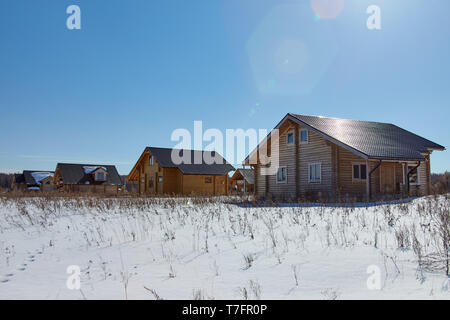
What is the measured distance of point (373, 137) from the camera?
22469 millimetres

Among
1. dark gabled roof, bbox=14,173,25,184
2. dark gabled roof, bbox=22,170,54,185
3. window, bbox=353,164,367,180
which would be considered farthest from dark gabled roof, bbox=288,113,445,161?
dark gabled roof, bbox=14,173,25,184

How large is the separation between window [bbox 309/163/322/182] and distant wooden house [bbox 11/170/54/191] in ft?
163

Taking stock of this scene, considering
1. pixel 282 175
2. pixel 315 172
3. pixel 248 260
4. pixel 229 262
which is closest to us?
pixel 248 260

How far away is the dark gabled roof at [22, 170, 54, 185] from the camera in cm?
5828

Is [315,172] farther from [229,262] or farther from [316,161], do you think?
[229,262]

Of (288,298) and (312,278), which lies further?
(312,278)

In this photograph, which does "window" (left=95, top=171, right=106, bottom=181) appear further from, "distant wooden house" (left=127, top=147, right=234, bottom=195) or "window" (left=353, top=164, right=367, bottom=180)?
"window" (left=353, top=164, right=367, bottom=180)

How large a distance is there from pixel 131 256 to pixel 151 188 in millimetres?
31680

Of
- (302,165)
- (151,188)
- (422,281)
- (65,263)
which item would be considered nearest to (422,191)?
(302,165)

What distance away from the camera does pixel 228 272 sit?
536cm

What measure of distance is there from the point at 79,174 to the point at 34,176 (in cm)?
1510

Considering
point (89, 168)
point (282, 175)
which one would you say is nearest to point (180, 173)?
point (282, 175)

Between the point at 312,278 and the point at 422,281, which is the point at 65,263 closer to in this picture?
the point at 312,278

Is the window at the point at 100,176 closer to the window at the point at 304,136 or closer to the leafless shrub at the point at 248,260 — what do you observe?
the window at the point at 304,136
